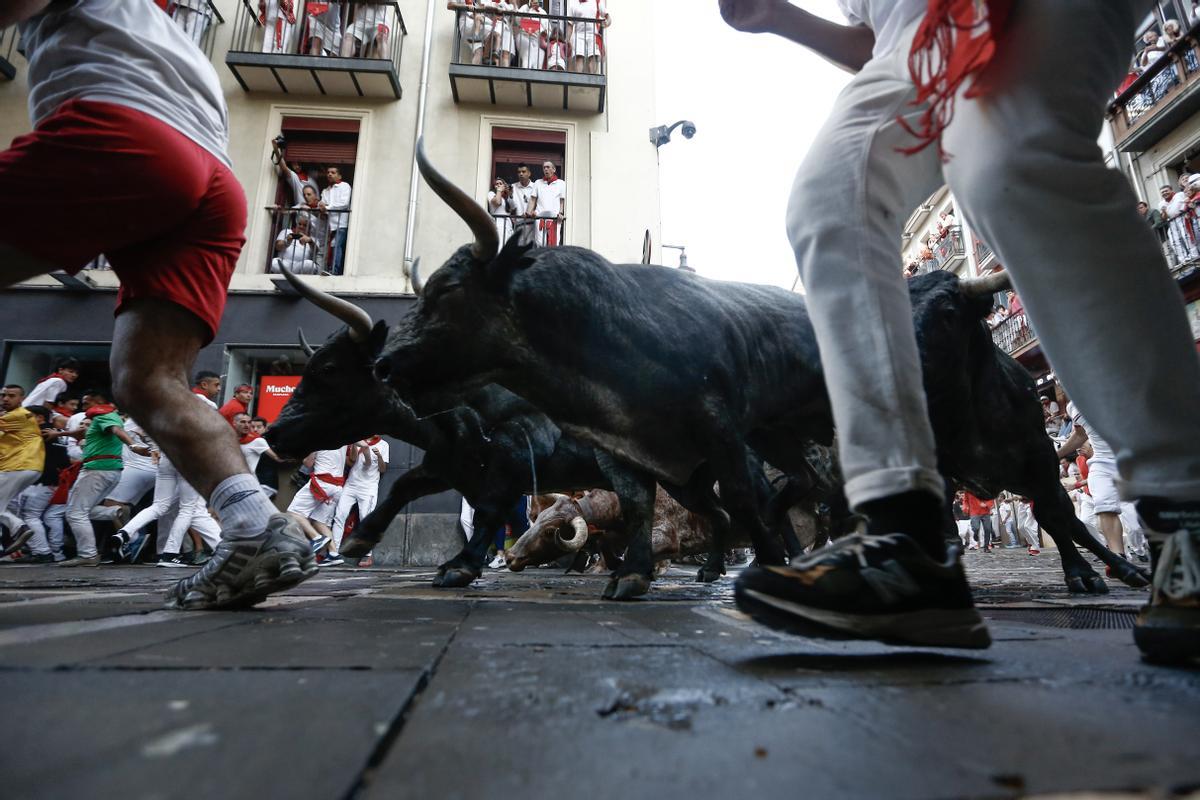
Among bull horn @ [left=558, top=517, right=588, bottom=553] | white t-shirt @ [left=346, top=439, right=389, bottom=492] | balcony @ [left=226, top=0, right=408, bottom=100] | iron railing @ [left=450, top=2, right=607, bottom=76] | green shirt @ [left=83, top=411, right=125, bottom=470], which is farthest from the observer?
iron railing @ [left=450, top=2, right=607, bottom=76]

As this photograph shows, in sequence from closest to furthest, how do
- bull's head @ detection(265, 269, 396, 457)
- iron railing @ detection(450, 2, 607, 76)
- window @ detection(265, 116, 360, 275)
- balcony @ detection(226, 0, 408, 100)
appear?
bull's head @ detection(265, 269, 396, 457)
window @ detection(265, 116, 360, 275)
balcony @ detection(226, 0, 408, 100)
iron railing @ detection(450, 2, 607, 76)

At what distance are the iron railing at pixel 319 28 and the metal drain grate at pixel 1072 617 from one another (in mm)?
14534

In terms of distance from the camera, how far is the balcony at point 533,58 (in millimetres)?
14078

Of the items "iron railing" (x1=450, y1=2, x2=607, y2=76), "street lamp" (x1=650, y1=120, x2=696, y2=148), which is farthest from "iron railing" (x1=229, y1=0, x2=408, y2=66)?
"street lamp" (x1=650, y1=120, x2=696, y2=148)

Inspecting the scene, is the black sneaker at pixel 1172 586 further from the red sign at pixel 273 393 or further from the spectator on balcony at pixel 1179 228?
the spectator on balcony at pixel 1179 228

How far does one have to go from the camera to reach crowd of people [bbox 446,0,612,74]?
14438 millimetres

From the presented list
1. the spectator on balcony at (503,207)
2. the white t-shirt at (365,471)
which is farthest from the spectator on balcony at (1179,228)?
the white t-shirt at (365,471)

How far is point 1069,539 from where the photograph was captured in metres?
3.86

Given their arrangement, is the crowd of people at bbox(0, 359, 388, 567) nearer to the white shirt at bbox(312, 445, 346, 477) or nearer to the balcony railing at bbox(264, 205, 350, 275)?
the white shirt at bbox(312, 445, 346, 477)

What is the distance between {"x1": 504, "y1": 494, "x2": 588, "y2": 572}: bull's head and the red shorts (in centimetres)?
425

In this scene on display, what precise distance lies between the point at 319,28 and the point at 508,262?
1342 cm

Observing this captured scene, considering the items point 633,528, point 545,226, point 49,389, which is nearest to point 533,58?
point 545,226

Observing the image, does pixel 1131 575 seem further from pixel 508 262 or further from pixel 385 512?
pixel 385 512

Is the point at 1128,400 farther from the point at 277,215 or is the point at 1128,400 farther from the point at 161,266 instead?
the point at 277,215
